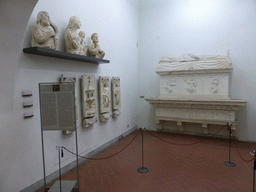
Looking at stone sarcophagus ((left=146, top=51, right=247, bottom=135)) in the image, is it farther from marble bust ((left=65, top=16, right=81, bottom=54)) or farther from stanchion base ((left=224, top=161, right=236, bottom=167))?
marble bust ((left=65, top=16, right=81, bottom=54))

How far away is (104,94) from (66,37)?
1995 mm

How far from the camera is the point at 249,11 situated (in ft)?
20.3

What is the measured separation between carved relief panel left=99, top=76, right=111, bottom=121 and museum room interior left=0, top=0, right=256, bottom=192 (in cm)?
3

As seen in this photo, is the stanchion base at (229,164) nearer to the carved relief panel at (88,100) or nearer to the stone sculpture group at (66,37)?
the carved relief panel at (88,100)

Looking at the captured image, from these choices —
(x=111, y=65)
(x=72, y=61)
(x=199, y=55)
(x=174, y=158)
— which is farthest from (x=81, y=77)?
(x=199, y=55)

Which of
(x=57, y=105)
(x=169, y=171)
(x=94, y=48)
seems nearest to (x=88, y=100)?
(x=94, y=48)

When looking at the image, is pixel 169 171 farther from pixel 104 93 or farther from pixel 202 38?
pixel 202 38

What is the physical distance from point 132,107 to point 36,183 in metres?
4.76

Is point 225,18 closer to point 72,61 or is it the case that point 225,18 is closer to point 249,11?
point 249,11

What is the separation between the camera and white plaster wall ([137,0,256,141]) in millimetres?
6246

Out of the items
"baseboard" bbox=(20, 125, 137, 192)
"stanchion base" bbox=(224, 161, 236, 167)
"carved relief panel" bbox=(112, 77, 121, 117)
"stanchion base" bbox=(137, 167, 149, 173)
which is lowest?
"stanchion base" bbox=(137, 167, 149, 173)

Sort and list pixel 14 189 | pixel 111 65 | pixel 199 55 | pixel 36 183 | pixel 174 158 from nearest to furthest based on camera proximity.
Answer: pixel 14 189 < pixel 36 183 < pixel 174 158 < pixel 111 65 < pixel 199 55

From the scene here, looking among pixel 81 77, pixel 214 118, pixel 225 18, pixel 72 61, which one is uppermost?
pixel 225 18

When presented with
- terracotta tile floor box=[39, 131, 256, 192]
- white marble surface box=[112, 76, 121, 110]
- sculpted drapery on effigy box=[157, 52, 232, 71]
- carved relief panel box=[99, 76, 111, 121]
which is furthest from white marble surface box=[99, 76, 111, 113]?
sculpted drapery on effigy box=[157, 52, 232, 71]
